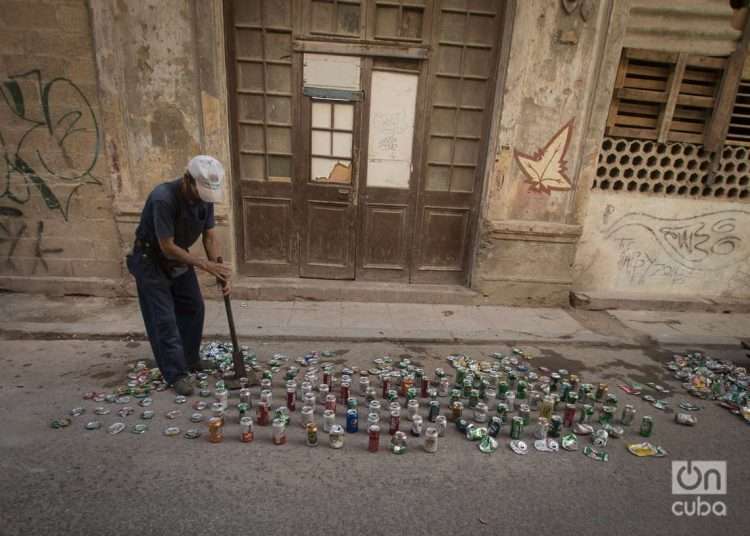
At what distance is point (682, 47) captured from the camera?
5016mm

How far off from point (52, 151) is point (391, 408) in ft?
15.6

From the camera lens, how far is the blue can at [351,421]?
2.92 m

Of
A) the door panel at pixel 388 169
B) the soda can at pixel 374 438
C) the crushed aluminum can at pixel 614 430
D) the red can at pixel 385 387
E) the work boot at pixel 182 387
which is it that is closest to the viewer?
the soda can at pixel 374 438

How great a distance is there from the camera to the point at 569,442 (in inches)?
114

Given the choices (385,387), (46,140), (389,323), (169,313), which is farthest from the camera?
(389,323)

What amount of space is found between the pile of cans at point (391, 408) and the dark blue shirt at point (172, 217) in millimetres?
1232

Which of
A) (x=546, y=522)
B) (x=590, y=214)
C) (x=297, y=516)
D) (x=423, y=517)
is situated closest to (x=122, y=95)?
(x=297, y=516)

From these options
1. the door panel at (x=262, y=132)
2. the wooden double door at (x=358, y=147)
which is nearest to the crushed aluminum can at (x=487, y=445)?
the wooden double door at (x=358, y=147)

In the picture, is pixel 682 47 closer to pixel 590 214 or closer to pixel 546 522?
pixel 590 214

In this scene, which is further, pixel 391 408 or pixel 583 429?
pixel 583 429

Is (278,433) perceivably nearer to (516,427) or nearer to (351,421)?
(351,421)

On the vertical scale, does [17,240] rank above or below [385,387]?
above

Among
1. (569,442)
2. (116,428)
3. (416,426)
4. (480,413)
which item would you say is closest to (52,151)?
(116,428)

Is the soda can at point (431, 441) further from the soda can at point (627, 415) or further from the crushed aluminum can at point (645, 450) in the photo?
the soda can at point (627, 415)
